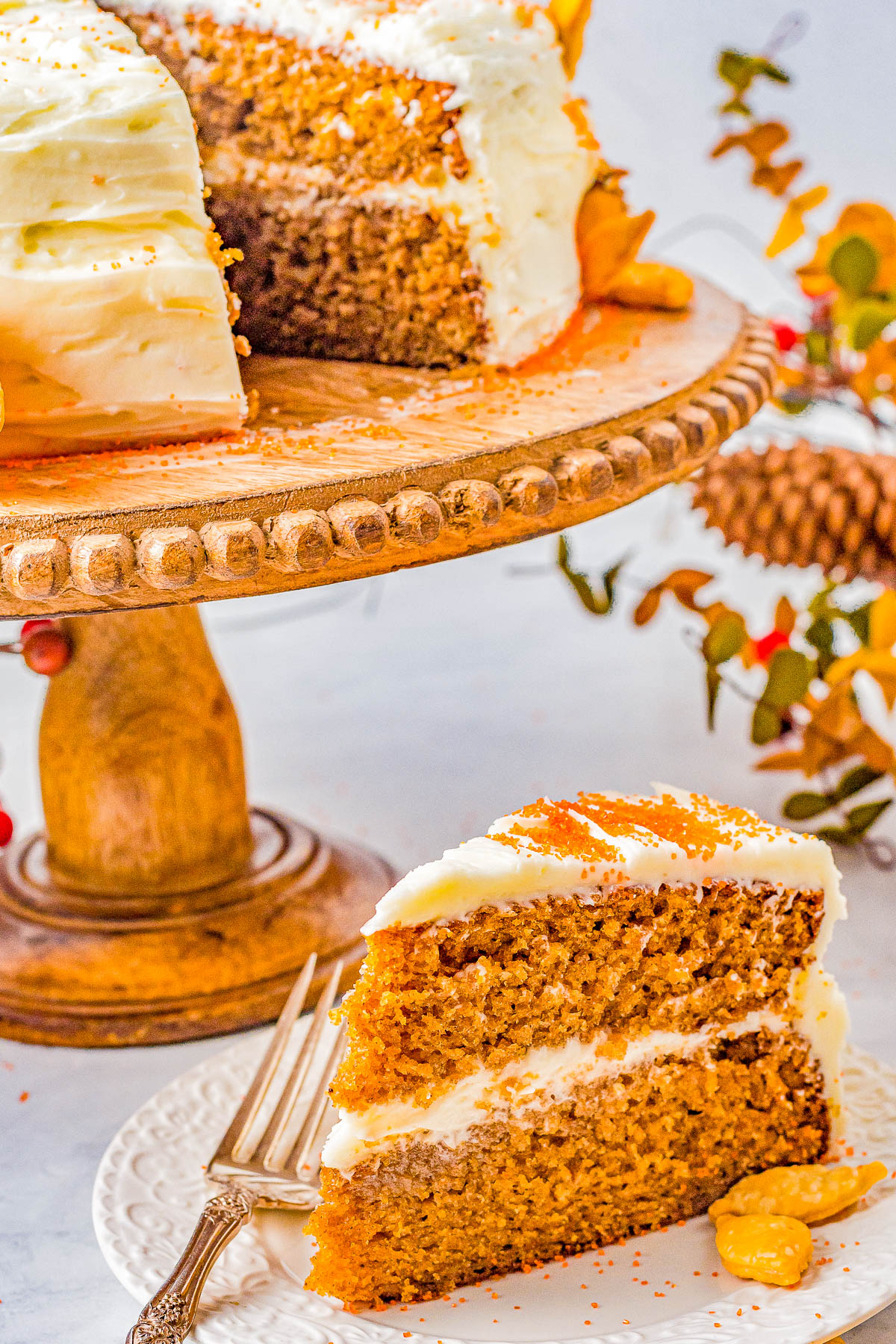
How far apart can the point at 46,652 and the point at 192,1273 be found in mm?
694

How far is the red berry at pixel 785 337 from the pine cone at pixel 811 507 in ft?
0.88

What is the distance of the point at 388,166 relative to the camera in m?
1.46

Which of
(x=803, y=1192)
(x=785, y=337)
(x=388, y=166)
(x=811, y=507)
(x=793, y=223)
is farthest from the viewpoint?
(x=785, y=337)

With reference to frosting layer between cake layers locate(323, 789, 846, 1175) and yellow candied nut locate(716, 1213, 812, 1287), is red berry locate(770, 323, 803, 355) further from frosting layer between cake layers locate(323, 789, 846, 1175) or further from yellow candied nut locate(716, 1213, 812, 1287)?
yellow candied nut locate(716, 1213, 812, 1287)

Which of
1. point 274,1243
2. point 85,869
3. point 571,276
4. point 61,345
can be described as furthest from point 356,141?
point 274,1243

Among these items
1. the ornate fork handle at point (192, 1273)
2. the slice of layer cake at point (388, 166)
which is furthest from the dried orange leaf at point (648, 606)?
the ornate fork handle at point (192, 1273)

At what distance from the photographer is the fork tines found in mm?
1105

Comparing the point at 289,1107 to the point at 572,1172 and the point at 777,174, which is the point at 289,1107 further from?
the point at 777,174

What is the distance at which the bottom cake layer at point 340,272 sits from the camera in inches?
57.1

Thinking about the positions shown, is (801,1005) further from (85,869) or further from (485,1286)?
(85,869)

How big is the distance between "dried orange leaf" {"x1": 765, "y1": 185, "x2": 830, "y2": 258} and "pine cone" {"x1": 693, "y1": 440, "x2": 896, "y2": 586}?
24cm

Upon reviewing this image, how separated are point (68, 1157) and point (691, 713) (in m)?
1.03

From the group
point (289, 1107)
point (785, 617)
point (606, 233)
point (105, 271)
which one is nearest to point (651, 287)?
point (606, 233)

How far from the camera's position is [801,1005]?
112cm
